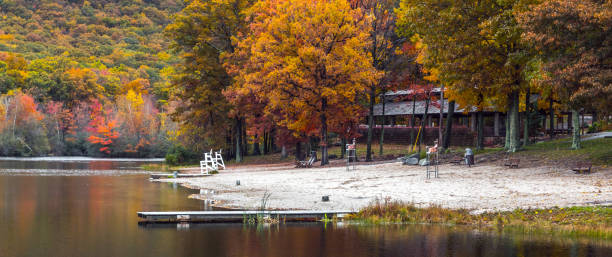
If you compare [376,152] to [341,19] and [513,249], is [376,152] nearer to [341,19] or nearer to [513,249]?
[341,19]

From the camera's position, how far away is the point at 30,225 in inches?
787

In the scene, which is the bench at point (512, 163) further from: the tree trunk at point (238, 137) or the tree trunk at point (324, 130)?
the tree trunk at point (238, 137)

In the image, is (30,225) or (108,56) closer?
(30,225)

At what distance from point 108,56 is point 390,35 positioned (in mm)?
112003

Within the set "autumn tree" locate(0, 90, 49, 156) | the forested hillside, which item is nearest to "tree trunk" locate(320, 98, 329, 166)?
the forested hillside

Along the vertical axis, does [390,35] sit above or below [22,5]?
below

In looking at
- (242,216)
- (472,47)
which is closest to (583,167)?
(472,47)

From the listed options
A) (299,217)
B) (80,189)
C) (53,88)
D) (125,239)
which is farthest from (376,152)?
(53,88)

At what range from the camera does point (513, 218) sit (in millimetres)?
18406

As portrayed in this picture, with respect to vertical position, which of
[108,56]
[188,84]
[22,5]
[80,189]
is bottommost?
[80,189]

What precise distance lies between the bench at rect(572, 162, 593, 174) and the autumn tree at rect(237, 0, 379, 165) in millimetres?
16073

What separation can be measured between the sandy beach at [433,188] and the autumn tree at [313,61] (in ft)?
28.6

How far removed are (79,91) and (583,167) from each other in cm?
9376

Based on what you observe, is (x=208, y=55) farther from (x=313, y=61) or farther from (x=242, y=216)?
(x=242, y=216)
